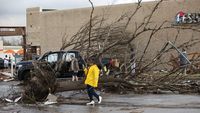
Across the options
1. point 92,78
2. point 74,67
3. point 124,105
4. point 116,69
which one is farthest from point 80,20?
point 124,105

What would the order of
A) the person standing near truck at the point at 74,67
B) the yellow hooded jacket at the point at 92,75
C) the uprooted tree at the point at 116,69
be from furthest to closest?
the person standing near truck at the point at 74,67, the uprooted tree at the point at 116,69, the yellow hooded jacket at the point at 92,75

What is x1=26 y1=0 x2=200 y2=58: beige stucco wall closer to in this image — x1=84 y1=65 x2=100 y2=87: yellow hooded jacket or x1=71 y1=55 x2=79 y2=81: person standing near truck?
x1=71 y1=55 x2=79 y2=81: person standing near truck

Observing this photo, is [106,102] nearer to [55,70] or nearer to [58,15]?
[55,70]

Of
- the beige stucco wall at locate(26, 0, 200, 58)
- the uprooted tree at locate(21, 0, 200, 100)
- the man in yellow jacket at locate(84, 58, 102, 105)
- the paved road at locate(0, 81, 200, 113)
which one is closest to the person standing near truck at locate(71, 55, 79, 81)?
the uprooted tree at locate(21, 0, 200, 100)

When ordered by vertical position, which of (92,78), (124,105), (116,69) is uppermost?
(116,69)

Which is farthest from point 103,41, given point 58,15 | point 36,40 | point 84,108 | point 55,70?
point 36,40

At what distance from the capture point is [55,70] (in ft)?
59.5

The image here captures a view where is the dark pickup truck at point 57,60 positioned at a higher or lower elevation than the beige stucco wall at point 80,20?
lower

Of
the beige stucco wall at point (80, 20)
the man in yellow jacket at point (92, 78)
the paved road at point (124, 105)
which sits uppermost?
the beige stucco wall at point (80, 20)

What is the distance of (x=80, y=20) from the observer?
4844cm

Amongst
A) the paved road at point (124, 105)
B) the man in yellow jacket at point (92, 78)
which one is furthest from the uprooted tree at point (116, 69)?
the man in yellow jacket at point (92, 78)

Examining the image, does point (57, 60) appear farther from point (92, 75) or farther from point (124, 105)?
point (124, 105)

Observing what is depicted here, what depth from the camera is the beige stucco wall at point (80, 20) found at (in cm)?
4041

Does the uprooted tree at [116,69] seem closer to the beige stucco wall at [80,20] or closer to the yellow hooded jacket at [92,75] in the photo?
the yellow hooded jacket at [92,75]
